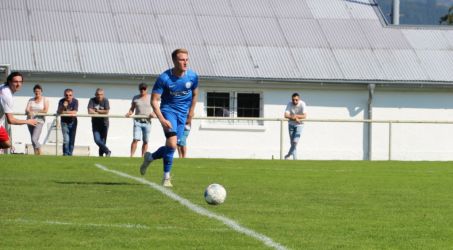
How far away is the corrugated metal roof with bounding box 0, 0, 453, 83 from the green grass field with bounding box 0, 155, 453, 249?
16.3m

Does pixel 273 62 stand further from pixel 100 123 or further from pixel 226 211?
pixel 226 211

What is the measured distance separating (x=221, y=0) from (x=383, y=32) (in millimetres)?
5750

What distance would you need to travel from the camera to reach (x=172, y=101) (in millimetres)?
15938

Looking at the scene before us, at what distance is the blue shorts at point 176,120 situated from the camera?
1586 cm

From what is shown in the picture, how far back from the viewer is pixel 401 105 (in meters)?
38.6

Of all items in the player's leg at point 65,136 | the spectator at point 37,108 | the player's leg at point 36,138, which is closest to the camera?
the player's leg at point 36,138

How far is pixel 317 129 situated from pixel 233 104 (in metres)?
2.84

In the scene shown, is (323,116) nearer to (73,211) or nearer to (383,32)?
(383,32)

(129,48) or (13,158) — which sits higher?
(129,48)

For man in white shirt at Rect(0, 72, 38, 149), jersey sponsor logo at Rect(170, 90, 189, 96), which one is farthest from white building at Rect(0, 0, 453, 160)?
jersey sponsor logo at Rect(170, 90, 189, 96)

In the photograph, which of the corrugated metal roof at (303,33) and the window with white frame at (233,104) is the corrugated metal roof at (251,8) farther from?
the window with white frame at (233,104)

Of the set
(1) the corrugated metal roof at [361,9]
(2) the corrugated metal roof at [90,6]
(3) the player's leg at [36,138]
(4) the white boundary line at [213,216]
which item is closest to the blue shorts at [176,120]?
(4) the white boundary line at [213,216]

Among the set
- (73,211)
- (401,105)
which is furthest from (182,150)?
(73,211)

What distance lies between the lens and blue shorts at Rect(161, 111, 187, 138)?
15855 millimetres
